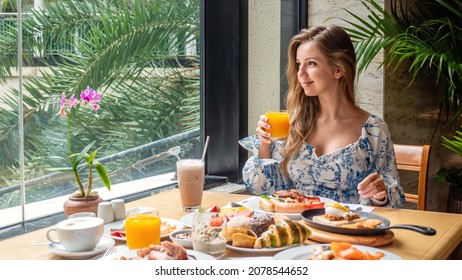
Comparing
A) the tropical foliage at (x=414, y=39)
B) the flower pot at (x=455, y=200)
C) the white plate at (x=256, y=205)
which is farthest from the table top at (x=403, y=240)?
the flower pot at (x=455, y=200)

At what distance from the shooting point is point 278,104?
3.26 m

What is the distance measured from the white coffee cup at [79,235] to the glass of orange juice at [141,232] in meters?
0.07

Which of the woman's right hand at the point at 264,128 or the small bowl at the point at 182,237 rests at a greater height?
the woman's right hand at the point at 264,128

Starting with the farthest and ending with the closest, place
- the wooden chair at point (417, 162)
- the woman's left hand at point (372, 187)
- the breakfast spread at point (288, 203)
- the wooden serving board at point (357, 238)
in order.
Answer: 1. the wooden chair at point (417, 162)
2. the woman's left hand at point (372, 187)
3. the breakfast spread at point (288, 203)
4. the wooden serving board at point (357, 238)

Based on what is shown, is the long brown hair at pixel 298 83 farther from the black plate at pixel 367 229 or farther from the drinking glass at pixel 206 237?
the drinking glass at pixel 206 237

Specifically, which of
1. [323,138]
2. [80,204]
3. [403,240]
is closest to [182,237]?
[80,204]

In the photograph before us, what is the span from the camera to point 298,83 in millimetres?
2482

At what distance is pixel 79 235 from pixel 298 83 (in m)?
1.31

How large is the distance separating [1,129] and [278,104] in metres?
1.57

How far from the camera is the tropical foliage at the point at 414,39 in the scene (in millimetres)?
3121

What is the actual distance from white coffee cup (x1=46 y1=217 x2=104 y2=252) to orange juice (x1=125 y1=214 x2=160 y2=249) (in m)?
0.07

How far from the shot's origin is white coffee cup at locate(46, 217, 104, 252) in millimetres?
1413

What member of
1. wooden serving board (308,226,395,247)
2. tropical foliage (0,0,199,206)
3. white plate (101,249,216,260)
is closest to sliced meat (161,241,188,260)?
white plate (101,249,216,260)

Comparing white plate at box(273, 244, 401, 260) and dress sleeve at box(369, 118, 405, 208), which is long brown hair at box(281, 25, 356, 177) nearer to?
dress sleeve at box(369, 118, 405, 208)
